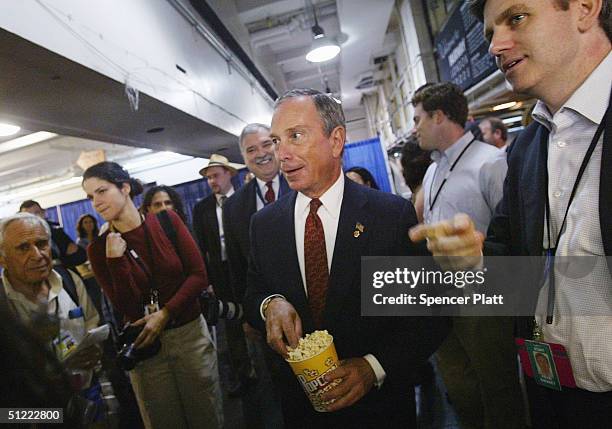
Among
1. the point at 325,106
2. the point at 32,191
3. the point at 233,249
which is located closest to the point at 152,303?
the point at 233,249

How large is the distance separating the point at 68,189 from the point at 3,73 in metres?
0.63

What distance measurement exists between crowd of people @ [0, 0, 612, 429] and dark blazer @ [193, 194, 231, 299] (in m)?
0.61

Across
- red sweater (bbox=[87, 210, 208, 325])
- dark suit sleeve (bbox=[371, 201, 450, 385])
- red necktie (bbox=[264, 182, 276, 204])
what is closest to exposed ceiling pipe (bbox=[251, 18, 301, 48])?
red necktie (bbox=[264, 182, 276, 204])

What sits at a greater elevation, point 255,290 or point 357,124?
point 357,124

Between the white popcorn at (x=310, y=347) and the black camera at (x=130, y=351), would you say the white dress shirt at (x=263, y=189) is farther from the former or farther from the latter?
the white popcorn at (x=310, y=347)

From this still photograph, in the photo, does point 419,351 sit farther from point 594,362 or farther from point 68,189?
point 68,189

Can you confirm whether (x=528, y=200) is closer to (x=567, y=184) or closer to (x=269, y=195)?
(x=567, y=184)

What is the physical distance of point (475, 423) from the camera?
2.11 meters

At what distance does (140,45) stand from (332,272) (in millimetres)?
2309

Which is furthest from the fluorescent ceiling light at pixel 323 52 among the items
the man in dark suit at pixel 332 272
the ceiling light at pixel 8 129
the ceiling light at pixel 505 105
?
the man in dark suit at pixel 332 272

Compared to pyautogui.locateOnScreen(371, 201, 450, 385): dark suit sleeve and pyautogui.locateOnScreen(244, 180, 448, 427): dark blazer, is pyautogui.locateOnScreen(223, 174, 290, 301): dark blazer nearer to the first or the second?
pyautogui.locateOnScreen(244, 180, 448, 427): dark blazer

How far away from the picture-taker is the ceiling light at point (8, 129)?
2082mm

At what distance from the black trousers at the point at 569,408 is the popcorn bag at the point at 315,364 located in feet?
2.03

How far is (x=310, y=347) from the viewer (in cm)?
98
